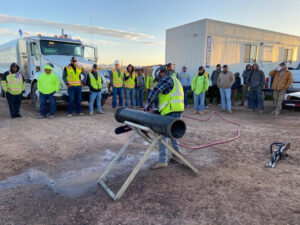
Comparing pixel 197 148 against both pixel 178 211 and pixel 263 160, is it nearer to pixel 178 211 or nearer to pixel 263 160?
pixel 263 160

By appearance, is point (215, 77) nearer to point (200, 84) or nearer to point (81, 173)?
point (200, 84)

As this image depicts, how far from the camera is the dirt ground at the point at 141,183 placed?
2543mm

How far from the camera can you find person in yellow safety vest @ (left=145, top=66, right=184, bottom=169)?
3.48 metres

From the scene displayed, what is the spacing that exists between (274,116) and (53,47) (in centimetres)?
852

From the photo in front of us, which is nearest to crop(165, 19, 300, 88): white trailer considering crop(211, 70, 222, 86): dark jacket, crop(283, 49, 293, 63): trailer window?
crop(283, 49, 293, 63): trailer window

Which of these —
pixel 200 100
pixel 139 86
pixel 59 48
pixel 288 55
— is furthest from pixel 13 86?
pixel 288 55

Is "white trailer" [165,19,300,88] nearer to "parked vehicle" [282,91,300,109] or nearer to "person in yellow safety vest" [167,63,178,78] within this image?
"parked vehicle" [282,91,300,109]

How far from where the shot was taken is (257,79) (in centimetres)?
840

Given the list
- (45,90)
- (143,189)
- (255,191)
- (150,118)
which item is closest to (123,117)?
(150,118)

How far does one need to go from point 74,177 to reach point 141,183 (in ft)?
3.51

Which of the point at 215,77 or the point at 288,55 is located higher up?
the point at 288,55

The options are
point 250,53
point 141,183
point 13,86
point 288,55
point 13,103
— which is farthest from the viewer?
point 288,55

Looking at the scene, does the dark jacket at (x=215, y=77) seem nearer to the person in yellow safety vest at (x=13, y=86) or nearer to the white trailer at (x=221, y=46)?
the white trailer at (x=221, y=46)

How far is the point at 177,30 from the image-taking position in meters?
12.3
